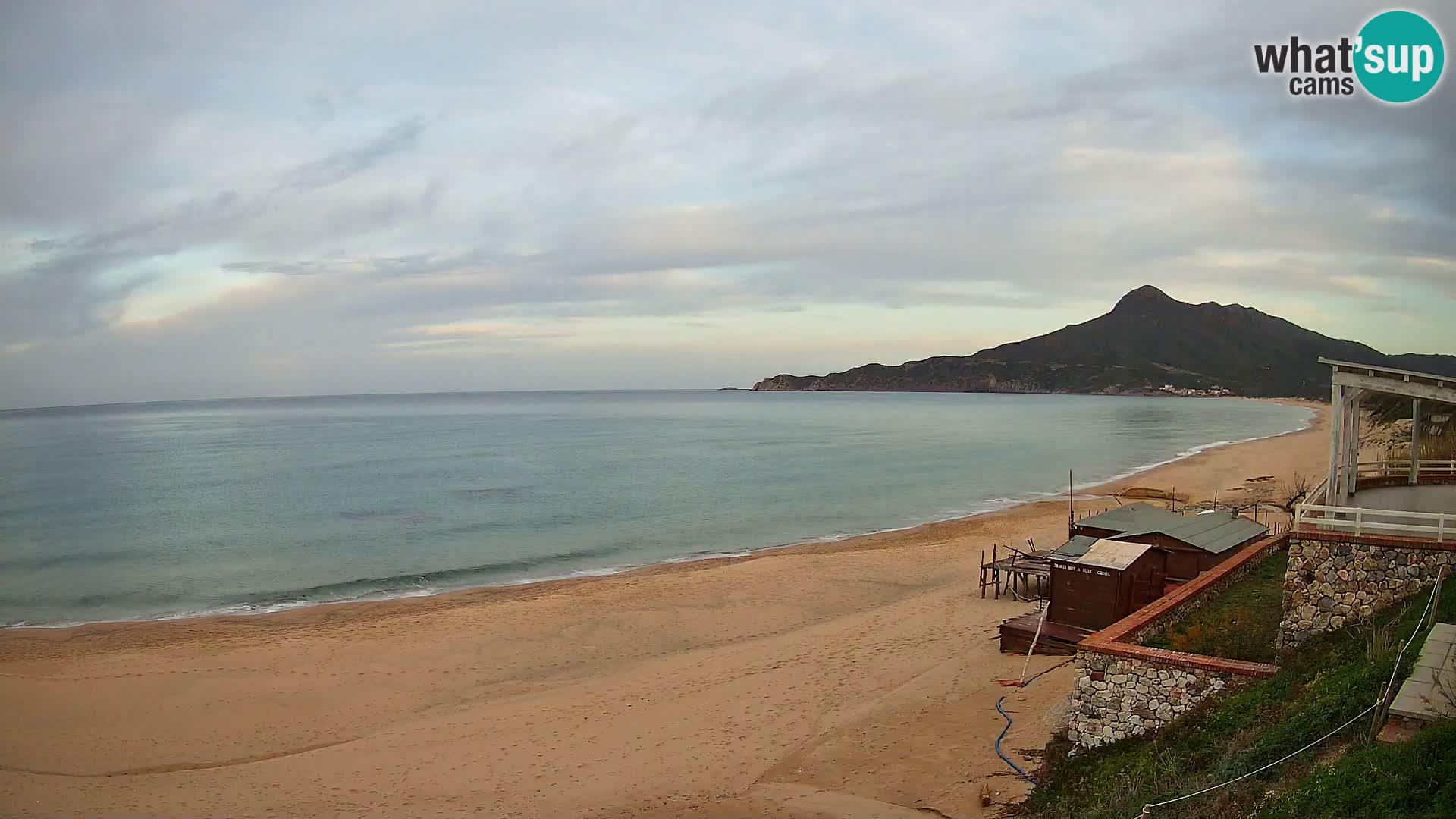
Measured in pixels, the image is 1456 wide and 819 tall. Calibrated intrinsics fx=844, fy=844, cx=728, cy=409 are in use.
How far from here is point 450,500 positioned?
1950 inches

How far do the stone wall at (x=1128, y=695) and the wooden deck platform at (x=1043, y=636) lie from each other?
429cm

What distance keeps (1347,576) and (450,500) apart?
4541cm

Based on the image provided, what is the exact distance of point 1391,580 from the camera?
11.4m

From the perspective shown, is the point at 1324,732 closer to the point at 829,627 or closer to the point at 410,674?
the point at 829,627

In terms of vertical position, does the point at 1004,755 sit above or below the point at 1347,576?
below

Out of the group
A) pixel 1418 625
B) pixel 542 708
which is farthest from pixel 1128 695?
pixel 542 708

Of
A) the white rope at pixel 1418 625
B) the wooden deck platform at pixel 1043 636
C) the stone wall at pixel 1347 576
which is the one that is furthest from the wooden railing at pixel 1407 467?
the white rope at pixel 1418 625

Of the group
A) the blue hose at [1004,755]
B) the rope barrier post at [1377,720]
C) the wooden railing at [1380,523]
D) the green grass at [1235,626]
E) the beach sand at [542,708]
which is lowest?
the beach sand at [542,708]

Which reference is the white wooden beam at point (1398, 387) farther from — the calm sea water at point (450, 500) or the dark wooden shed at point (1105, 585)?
the calm sea water at point (450, 500)

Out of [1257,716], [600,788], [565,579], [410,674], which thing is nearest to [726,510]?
[565,579]

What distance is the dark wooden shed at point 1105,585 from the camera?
1616 centimetres

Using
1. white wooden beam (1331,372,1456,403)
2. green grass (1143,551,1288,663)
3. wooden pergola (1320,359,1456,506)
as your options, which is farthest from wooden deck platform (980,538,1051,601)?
white wooden beam (1331,372,1456,403)

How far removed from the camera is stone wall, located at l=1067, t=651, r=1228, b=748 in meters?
11.2

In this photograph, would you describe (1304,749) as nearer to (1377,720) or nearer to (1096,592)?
(1377,720)
